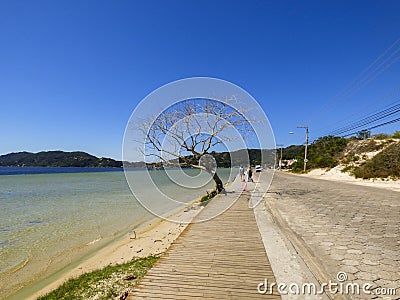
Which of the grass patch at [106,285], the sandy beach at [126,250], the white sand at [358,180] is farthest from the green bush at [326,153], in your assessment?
the grass patch at [106,285]

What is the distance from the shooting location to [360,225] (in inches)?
237

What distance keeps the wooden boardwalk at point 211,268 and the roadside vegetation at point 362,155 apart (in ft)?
67.6

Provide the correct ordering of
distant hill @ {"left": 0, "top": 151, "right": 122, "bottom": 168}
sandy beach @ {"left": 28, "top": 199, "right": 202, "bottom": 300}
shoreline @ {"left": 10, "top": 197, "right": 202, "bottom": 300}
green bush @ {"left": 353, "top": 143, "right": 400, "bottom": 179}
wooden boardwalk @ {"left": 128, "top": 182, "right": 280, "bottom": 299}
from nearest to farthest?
wooden boardwalk @ {"left": 128, "top": 182, "right": 280, "bottom": 299} < shoreline @ {"left": 10, "top": 197, "right": 202, "bottom": 300} < sandy beach @ {"left": 28, "top": 199, "right": 202, "bottom": 300} < green bush @ {"left": 353, "top": 143, "right": 400, "bottom": 179} < distant hill @ {"left": 0, "top": 151, "right": 122, "bottom": 168}

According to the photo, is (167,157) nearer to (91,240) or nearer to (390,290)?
(91,240)

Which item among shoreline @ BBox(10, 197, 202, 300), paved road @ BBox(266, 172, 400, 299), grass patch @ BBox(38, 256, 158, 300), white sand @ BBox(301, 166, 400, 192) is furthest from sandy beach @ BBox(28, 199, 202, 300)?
white sand @ BBox(301, 166, 400, 192)

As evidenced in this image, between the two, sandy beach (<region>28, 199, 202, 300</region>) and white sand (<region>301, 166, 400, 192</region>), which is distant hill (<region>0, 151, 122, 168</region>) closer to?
white sand (<region>301, 166, 400, 192</region>)

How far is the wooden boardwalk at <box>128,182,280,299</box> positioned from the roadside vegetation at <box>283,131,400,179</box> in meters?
20.6

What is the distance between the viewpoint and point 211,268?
12.1 ft

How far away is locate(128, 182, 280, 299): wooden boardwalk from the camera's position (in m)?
3.01

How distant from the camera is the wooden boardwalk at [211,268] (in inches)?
118

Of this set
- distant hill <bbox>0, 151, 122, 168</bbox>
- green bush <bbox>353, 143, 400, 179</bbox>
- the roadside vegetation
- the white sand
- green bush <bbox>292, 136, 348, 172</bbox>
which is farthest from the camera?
distant hill <bbox>0, 151, 122, 168</bbox>

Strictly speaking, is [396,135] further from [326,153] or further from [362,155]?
[326,153]

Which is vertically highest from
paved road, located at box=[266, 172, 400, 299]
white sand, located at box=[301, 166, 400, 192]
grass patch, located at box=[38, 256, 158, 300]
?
white sand, located at box=[301, 166, 400, 192]

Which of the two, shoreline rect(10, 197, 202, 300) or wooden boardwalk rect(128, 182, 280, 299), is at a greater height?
wooden boardwalk rect(128, 182, 280, 299)
